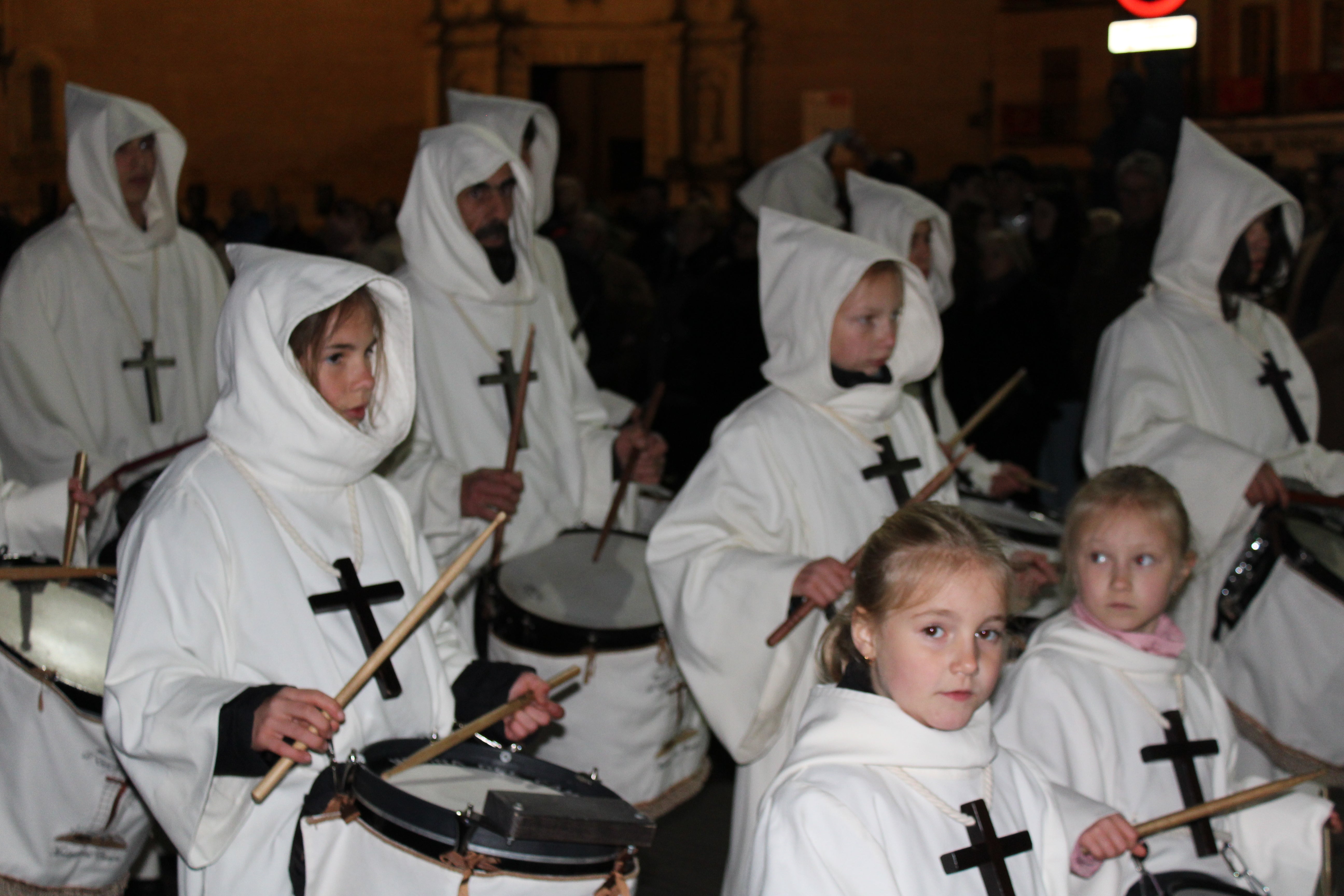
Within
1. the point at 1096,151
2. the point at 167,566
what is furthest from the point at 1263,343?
the point at 1096,151

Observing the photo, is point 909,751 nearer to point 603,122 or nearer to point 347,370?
point 347,370

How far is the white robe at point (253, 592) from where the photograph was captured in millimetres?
2734

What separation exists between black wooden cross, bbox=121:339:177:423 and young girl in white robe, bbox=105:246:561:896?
8.47 ft

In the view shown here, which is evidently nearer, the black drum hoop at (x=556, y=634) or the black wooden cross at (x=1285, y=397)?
the black drum hoop at (x=556, y=634)

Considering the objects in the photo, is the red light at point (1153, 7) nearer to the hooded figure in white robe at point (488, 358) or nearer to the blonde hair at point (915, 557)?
the hooded figure in white robe at point (488, 358)

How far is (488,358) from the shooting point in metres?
5.20

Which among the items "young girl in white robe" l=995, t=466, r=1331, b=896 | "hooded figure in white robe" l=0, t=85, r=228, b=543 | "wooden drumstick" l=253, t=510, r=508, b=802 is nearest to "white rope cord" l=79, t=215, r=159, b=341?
"hooded figure in white robe" l=0, t=85, r=228, b=543

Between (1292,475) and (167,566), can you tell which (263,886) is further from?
(1292,475)

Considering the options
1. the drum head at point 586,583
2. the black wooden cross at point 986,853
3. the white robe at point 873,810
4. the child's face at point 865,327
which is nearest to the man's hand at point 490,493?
the drum head at point 586,583

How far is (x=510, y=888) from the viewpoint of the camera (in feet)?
8.11

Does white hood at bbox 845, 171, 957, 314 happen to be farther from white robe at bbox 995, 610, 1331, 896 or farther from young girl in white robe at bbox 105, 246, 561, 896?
young girl in white robe at bbox 105, 246, 561, 896

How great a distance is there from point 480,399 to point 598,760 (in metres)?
1.44

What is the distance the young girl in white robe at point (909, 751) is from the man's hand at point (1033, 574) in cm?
145

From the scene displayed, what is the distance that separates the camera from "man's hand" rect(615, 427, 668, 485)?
5086mm
